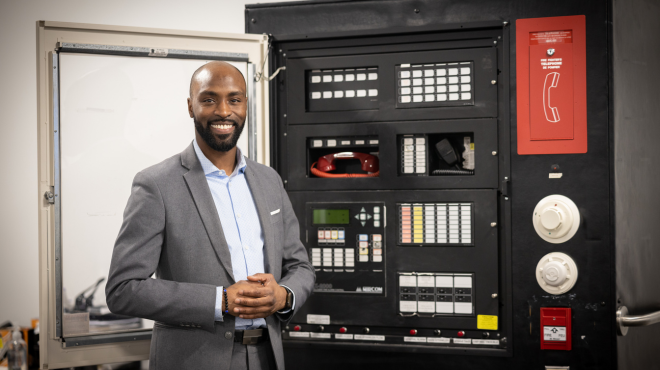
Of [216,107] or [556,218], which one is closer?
[216,107]

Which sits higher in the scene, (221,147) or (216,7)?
(216,7)

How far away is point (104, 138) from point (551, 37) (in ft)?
5.76

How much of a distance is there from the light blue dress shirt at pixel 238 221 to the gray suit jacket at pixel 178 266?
3cm

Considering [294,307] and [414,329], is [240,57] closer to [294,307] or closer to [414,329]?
[294,307]

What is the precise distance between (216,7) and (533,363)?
8.19ft

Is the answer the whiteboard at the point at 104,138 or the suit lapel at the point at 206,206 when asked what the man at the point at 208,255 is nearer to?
the suit lapel at the point at 206,206

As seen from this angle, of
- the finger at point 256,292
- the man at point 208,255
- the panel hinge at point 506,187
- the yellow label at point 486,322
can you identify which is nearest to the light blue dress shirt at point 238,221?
the man at point 208,255

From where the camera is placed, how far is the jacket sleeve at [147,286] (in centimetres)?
129

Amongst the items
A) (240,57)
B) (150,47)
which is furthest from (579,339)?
(150,47)

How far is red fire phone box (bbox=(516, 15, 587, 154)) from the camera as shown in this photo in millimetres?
1856

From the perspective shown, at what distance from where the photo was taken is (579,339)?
6.06 ft

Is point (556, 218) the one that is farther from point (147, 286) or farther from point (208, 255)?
point (147, 286)

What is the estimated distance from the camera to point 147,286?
1289 millimetres

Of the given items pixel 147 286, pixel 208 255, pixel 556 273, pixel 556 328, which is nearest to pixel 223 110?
pixel 208 255
